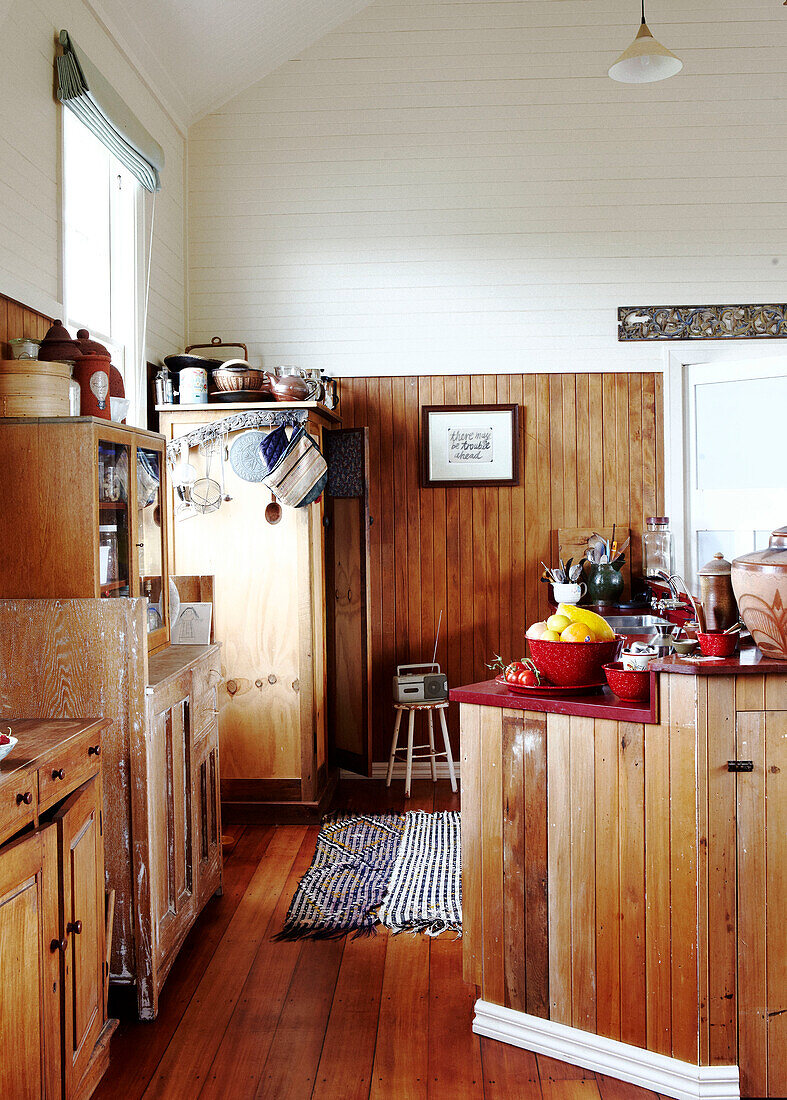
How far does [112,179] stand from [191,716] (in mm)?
2461

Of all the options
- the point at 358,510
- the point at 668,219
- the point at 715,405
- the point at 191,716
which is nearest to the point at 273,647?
the point at 358,510

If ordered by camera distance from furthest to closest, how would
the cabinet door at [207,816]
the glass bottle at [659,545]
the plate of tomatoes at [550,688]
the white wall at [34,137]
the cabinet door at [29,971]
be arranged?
the glass bottle at [659,545]
the cabinet door at [207,816]
the white wall at [34,137]
the plate of tomatoes at [550,688]
the cabinet door at [29,971]

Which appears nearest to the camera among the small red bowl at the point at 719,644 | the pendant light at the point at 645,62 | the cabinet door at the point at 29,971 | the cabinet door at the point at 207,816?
the cabinet door at the point at 29,971

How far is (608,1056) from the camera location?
7.75 feet

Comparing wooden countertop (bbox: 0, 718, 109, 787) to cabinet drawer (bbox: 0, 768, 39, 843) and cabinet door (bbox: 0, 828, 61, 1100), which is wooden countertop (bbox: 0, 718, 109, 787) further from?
cabinet door (bbox: 0, 828, 61, 1100)

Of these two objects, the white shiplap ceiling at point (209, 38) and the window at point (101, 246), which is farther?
the white shiplap ceiling at point (209, 38)

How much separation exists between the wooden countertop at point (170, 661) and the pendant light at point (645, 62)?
296 centimetres

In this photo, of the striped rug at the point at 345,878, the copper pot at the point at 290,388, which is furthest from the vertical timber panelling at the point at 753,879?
the copper pot at the point at 290,388

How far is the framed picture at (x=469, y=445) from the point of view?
5012 mm

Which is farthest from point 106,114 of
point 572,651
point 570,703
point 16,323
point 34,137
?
point 570,703

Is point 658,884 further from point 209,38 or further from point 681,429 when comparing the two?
point 209,38

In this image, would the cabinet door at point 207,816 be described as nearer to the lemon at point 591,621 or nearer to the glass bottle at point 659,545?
the lemon at point 591,621

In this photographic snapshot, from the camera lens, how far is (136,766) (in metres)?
2.63

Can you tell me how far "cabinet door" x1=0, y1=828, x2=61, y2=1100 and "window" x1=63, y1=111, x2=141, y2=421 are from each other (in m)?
2.23
